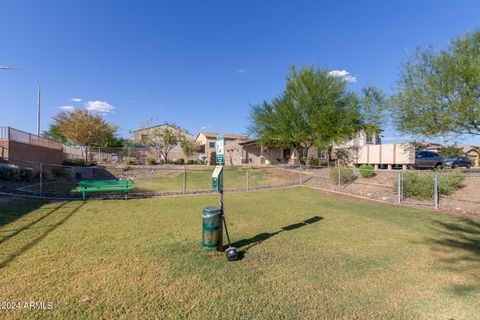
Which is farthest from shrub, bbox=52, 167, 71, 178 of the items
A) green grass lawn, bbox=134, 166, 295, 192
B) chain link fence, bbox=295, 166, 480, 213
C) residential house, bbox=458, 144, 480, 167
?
residential house, bbox=458, 144, 480, 167

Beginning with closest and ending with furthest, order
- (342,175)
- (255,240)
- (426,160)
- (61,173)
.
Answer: (255,240) → (342,175) → (61,173) → (426,160)

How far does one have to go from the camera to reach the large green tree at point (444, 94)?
12.4 m

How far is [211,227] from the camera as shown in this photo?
455cm

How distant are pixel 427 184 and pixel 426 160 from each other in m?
13.8

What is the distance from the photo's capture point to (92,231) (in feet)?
18.3

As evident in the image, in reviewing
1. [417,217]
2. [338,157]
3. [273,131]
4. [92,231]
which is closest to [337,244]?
[417,217]

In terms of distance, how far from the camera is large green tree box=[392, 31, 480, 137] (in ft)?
40.6

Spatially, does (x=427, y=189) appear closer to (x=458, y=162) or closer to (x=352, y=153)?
(x=352, y=153)

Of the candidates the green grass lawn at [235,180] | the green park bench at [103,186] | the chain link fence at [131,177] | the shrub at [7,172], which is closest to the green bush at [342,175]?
the chain link fence at [131,177]

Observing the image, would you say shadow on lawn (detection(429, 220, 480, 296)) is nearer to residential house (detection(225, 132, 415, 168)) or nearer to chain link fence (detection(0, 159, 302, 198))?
chain link fence (detection(0, 159, 302, 198))

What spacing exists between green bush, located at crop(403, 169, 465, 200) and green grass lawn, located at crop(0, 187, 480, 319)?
3333mm

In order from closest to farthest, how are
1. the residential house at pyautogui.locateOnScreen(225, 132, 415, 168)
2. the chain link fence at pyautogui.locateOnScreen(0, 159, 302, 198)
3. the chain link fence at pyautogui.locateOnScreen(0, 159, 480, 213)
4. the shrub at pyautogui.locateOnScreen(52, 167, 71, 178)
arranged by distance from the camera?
the chain link fence at pyautogui.locateOnScreen(0, 159, 480, 213)
the chain link fence at pyautogui.locateOnScreen(0, 159, 302, 198)
the shrub at pyautogui.locateOnScreen(52, 167, 71, 178)
the residential house at pyautogui.locateOnScreen(225, 132, 415, 168)

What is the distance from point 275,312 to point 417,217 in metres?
7.24

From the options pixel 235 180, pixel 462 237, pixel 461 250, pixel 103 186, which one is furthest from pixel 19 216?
pixel 235 180
